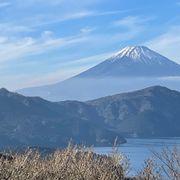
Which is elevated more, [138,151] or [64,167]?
[64,167]

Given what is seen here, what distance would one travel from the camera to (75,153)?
1756cm

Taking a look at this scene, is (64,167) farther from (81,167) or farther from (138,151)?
(138,151)

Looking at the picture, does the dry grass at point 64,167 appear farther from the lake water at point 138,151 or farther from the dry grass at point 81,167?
the lake water at point 138,151

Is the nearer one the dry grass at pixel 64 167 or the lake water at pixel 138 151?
the dry grass at pixel 64 167

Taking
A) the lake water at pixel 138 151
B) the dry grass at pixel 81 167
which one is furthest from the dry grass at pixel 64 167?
the lake water at pixel 138 151

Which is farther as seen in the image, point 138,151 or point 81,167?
point 138,151

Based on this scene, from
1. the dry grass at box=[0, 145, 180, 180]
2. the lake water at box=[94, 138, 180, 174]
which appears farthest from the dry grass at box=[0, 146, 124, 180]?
the lake water at box=[94, 138, 180, 174]

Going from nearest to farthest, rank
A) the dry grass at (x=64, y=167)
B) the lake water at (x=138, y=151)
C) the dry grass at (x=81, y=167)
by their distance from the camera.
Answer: the dry grass at (x=64, y=167)
the dry grass at (x=81, y=167)
the lake water at (x=138, y=151)

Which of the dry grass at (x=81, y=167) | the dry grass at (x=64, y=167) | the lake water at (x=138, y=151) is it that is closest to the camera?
the dry grass at (x=64, y=167)

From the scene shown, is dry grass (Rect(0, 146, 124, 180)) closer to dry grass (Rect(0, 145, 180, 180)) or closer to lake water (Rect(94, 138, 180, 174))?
dry grass (Rect(0, 145, 180, 180))

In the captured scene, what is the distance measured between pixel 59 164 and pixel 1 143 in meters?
176

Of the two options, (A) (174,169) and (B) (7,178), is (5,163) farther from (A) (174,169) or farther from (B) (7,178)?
(A) (174,169)

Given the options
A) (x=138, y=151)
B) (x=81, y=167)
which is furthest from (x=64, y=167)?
(x=138, y=151)

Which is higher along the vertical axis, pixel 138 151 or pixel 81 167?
pixel 81 167
